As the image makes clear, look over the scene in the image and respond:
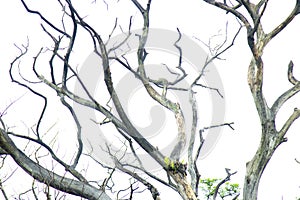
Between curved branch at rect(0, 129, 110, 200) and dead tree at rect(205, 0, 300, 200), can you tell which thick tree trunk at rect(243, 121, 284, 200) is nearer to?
dead tree at rect(205, 0, 300, 200)

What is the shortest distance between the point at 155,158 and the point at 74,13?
191cm

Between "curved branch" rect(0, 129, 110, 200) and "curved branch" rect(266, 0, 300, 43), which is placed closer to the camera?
"curved branch" rect(0, 129, 110, 200)

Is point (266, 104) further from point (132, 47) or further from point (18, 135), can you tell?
point (18, 135)

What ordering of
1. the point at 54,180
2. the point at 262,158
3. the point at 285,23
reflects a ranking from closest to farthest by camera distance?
1. the point at 54,180
2. the point at 262,158
3. the point at 285,23

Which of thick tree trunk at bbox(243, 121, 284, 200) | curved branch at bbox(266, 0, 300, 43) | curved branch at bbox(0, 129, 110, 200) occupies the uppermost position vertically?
curved branch at bbox(266, 0, 300, 43)

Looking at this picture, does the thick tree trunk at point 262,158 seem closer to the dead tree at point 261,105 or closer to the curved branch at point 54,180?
the dead tree at point 261,105

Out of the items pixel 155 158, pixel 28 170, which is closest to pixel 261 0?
pixel 155 158

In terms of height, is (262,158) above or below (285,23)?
below

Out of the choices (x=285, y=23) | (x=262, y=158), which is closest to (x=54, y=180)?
(x=262, y=158)

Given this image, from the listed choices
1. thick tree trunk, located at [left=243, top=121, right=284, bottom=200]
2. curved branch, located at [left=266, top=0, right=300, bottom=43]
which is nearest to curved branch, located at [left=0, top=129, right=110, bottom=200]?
thick tree trunk, located at [left=243, top=121, right=284, bottom=200]

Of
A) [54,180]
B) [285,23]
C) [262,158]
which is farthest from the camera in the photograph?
[285,23]

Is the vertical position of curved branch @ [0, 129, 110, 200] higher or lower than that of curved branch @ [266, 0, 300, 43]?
lower

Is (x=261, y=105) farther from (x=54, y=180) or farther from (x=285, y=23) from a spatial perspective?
(x=54, y=180)

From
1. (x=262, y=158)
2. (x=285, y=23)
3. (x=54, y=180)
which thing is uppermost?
(x=285, y=23)
